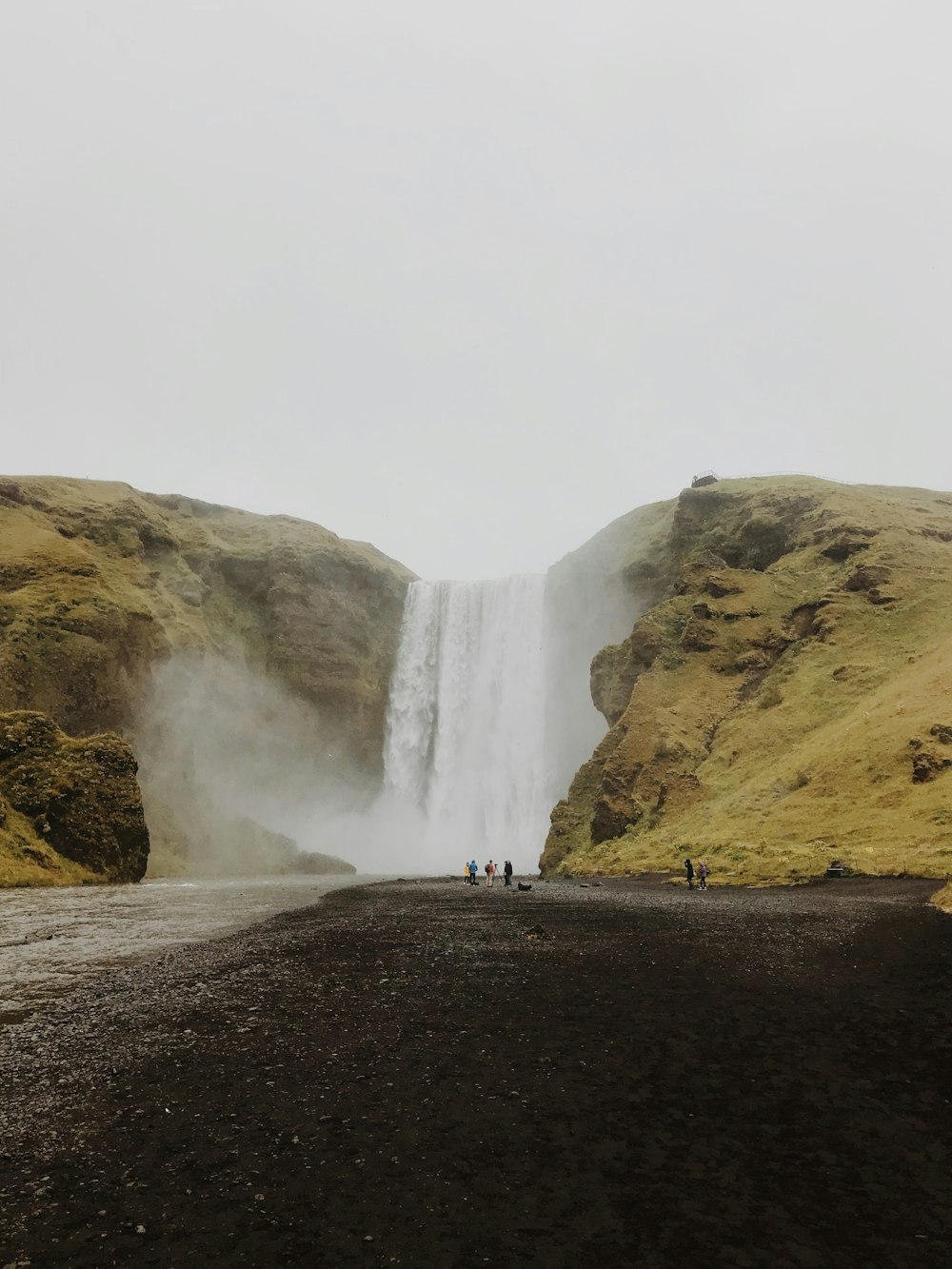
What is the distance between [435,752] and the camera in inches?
3386

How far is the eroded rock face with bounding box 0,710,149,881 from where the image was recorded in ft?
124

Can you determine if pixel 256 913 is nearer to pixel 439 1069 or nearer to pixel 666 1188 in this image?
pixel 439 1069

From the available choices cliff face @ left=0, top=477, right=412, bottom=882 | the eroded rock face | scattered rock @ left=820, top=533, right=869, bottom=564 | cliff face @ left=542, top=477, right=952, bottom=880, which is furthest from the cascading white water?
the eroded rock face

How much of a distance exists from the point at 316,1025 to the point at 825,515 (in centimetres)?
6045

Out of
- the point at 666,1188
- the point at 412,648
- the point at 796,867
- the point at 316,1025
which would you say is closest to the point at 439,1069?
the point at 316,1025

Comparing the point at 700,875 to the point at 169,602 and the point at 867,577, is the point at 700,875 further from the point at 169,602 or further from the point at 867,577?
the point at 169,602

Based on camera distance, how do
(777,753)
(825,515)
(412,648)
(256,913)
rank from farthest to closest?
(412,648), (825,515), (777,753), (256,913)

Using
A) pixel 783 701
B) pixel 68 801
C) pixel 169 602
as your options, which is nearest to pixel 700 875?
pixel 783 701

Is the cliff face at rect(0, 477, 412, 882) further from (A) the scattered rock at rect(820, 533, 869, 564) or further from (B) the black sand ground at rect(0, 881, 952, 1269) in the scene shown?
(B) the black sand ground at rect(0, 881, 952, 1269)

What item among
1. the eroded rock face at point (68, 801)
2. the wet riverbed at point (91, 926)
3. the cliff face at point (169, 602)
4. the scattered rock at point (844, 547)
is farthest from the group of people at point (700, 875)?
the cliff face at point (169, 602)

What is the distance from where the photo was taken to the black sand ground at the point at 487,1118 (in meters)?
4.12

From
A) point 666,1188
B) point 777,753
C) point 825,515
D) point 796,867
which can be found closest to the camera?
point 666,1188

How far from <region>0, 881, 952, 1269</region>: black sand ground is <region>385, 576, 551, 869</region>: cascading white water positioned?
216ft

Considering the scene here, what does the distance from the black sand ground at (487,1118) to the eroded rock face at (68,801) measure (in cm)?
3084
